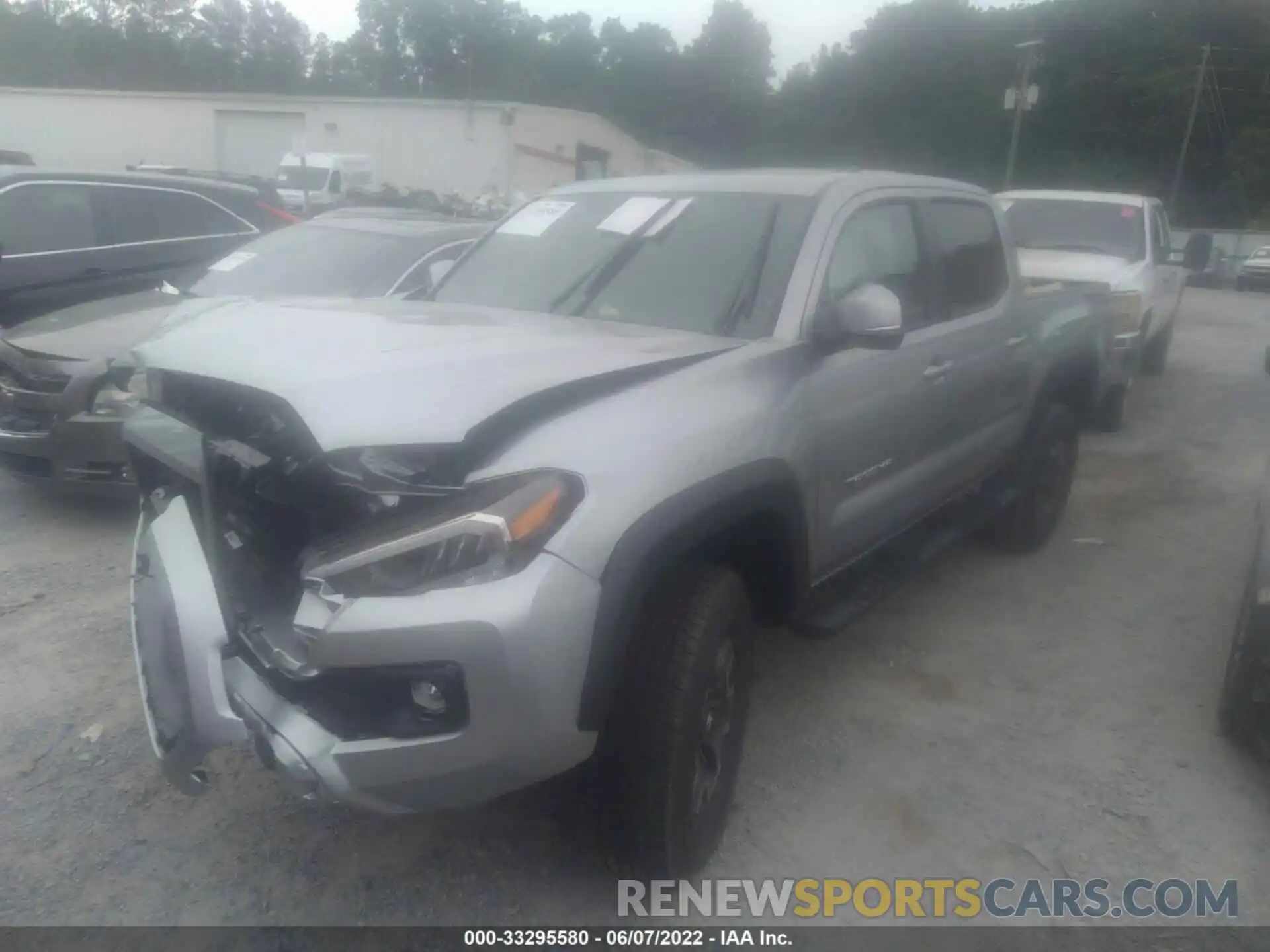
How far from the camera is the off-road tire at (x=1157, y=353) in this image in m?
9.93

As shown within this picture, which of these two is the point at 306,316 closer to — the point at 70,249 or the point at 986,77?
the point at 70,249

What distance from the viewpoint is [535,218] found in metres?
3.93

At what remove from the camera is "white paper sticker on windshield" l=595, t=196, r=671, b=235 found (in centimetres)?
354

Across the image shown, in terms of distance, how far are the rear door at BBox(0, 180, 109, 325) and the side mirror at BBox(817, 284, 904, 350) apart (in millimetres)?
5434

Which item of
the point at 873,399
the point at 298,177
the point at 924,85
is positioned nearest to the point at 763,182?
the point at 873,399

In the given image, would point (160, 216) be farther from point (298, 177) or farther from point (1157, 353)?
point (298, 177)

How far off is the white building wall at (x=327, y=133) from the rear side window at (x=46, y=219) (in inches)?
957

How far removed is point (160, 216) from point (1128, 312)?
23.5 feet

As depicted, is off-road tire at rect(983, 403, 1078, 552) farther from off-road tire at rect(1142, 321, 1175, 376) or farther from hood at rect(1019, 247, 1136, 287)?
off-road tire at rect(1142, 321, 1175, 376)

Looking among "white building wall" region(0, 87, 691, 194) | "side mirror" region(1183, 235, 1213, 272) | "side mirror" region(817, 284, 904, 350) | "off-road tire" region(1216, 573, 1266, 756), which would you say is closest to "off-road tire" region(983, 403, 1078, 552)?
"off-road tire" region(1216, 573, 1266, 756)

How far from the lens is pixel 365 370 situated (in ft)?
7.66

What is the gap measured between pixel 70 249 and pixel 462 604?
5945mm

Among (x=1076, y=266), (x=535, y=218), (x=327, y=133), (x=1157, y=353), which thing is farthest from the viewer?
(x=327, y=133)

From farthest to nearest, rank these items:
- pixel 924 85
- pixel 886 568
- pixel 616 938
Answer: pixel 924 85, pixel 886 568, pixel 616 938
